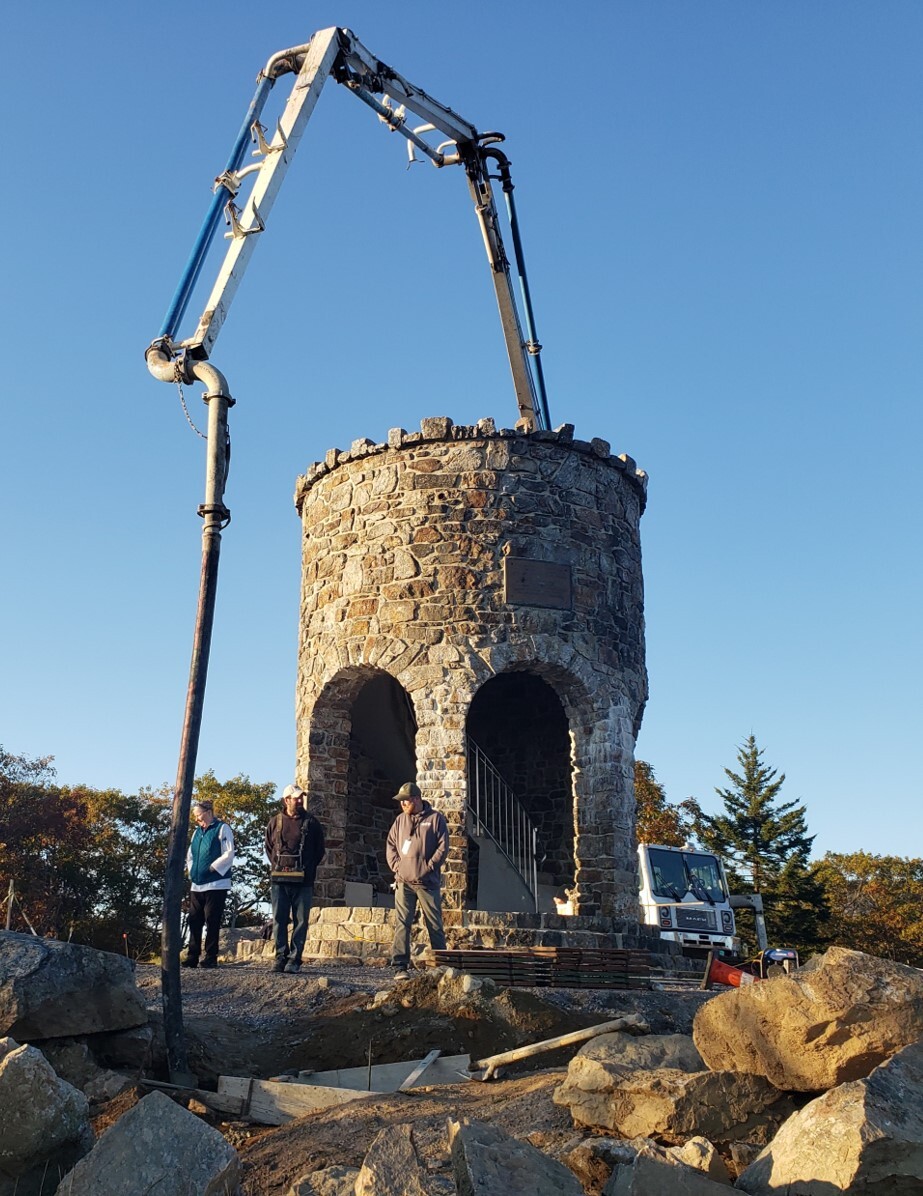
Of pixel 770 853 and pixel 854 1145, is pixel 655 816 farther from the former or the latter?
pixel 854 1145

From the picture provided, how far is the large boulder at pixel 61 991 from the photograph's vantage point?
638 centimetres

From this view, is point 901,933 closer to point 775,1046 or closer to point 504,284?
point 504,284

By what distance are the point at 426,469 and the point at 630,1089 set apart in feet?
30.8

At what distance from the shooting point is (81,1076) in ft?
21.4

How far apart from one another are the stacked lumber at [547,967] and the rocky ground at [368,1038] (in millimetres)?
485

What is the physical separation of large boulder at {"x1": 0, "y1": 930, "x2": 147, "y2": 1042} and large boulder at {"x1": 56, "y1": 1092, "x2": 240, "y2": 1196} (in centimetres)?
185

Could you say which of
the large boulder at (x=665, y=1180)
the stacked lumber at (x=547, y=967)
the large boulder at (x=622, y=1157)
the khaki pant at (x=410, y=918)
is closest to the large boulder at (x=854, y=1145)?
the large boulder at (x=622, y=1157)

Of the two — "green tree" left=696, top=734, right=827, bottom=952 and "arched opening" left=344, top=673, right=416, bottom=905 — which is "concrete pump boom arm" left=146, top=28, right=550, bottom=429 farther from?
"green tree" left=696, top=734, right=827, bottom=952

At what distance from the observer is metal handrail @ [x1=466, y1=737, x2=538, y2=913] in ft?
50.2

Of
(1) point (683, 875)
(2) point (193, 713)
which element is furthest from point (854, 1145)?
(1) point (683, 875)

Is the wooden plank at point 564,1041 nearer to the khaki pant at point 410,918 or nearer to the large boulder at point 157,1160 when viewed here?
the large boulder at point 157,1160

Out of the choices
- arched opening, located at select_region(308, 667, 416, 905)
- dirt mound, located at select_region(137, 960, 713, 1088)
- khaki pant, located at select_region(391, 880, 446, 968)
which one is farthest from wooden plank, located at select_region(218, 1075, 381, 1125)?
arched opening, located at select_region(308, 667, 416, 905)

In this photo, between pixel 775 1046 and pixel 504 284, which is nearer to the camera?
pixel 775 1046

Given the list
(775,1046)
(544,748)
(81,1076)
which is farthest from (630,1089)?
(544,748)
